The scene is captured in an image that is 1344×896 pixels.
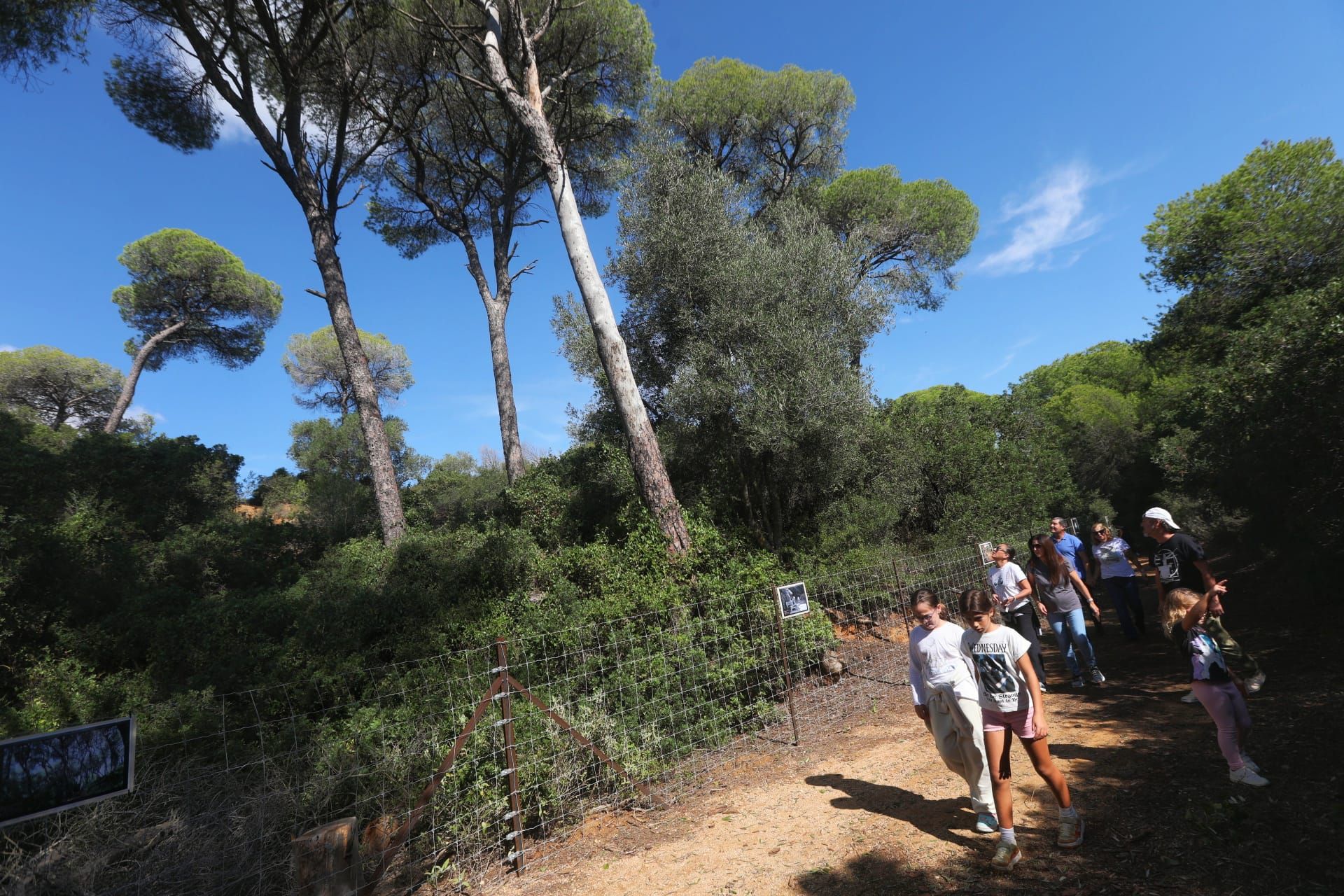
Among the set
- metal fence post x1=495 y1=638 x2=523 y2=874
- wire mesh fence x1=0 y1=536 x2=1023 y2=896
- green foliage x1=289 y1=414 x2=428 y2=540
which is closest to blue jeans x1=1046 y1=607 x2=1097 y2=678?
wire mesh fence x1=0 y1=536 x2=1023 y2=896

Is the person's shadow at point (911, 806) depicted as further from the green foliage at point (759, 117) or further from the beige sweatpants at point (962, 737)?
the green foliage at point (759, 117)

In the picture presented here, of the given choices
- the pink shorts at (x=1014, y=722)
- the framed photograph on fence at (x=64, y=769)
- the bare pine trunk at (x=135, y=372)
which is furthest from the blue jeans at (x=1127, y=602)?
the bare pine trunk at (x=135, y=372)

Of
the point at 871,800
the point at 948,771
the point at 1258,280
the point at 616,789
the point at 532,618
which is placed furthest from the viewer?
the point at 1258,280

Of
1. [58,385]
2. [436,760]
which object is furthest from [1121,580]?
[58,385]

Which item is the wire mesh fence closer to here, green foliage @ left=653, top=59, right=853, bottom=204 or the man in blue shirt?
the man in blue shirt

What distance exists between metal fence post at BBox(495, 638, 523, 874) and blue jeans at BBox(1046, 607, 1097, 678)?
4.85 m

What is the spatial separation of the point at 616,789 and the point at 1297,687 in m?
5.21

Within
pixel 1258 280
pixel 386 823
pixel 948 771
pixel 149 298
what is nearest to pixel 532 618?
pixel 386 823

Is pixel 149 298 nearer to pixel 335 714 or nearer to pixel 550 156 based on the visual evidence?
pixel 550 156

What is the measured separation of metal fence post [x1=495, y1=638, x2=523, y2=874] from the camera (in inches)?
150

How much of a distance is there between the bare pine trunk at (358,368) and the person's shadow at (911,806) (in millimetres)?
8994

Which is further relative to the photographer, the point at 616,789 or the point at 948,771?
the point at 616,789

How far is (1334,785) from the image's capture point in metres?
3.02

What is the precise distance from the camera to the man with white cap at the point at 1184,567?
11.5 feet
